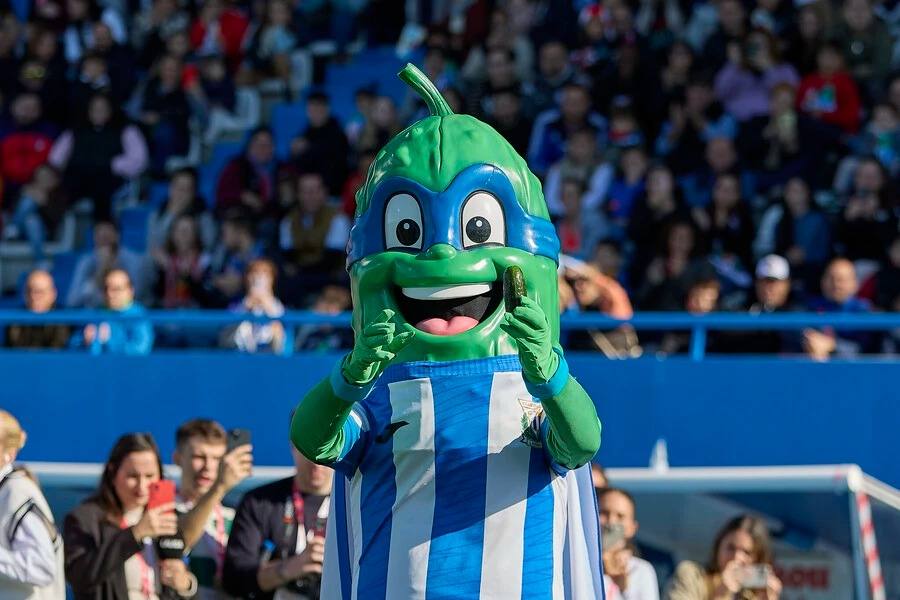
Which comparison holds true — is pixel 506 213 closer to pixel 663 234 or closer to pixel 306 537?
pixel 306 537

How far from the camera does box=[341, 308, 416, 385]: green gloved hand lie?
14.5 feet

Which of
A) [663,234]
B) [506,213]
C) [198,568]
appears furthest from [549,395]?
[663,234]

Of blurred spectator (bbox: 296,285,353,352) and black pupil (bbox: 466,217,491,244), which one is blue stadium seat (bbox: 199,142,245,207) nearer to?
blurred spectator (bbox: 296,285,353,352)

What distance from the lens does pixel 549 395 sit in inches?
175

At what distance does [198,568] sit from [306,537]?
22.1 inches

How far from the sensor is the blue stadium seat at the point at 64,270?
11.8 m

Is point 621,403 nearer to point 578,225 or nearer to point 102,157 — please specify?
point 578,225

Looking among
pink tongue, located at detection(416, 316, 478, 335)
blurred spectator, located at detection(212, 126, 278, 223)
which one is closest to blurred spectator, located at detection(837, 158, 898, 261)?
blurred spectator, located at detection(212, 126, 278, 223)

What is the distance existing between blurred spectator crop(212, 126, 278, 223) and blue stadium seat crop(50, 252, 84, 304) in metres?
1.15

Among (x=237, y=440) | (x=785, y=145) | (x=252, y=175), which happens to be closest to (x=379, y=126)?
(x=252, y=175)

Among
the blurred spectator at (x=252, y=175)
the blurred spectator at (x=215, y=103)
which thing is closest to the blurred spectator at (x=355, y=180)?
the blurred spectator at (x=252, y=175)

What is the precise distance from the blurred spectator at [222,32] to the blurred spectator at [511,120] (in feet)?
9.18

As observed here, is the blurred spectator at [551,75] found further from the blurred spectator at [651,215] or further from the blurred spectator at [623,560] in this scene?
the blurred spectator at [623,560]

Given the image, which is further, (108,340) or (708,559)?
(108,340)
